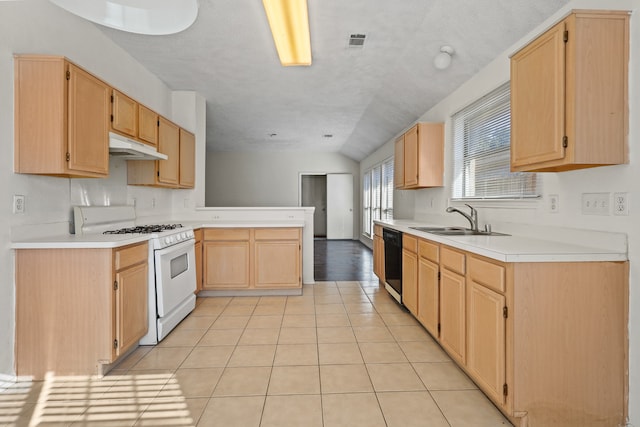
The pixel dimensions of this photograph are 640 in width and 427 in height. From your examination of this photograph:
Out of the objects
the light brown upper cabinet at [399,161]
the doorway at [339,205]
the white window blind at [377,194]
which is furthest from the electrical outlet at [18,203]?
the doorway at [339,205]

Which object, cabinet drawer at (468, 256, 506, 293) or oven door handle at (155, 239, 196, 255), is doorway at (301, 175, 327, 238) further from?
cabinet drawer at (468, 256, 506, 293)

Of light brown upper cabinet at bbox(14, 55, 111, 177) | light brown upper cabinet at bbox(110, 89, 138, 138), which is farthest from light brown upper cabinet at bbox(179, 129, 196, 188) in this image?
light brown upper cabinet at bbox(14, 55, 111, 177)

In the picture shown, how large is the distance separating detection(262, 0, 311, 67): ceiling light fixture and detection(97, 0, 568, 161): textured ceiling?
11.3 inches

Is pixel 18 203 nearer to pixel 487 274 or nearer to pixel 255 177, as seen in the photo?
pixel 487 274

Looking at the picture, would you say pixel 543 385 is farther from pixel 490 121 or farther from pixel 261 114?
pixel 261 114

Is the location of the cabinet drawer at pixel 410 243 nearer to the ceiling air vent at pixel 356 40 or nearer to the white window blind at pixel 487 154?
the white window blind at pixel 487 154

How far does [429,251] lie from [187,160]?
3.17m

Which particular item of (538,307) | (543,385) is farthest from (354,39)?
(543,385)

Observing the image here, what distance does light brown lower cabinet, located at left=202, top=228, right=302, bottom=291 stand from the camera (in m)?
4.10

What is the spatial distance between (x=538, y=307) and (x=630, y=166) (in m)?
0.82

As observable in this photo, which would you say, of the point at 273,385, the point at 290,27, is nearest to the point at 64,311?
the point at 273,385

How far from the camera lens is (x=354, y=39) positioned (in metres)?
3.35

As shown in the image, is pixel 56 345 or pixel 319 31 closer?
pixel 56 345

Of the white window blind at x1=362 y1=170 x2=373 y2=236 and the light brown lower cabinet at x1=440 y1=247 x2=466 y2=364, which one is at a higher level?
the white window blind at x1=362 y1=170 x2=373 y2=236
